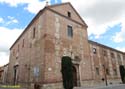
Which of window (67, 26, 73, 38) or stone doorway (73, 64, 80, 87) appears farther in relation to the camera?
window (67, 26, 73, 38)

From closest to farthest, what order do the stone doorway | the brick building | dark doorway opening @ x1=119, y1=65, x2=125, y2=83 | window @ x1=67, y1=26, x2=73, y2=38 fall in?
1. the brick building
2. the stone doorway
3. window @ x1=67, y1=26, x2=73, y2=38
4. dark doorway opening @ x1=119, y1=65, x2=125, y2=83

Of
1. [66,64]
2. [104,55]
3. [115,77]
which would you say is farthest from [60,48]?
[115,77]

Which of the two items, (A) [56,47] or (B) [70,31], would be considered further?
(B) [70,31]

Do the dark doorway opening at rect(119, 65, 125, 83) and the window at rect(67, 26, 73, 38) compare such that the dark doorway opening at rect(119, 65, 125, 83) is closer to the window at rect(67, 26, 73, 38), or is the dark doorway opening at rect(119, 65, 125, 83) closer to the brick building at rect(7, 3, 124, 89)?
the brick building at rect(7, 3, 124, 89)

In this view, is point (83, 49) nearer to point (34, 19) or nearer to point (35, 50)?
point (35, 50)

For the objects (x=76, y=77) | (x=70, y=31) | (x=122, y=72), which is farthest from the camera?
(x=122, y=72)

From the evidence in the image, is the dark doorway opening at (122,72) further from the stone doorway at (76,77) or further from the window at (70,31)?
the window at (70,31)

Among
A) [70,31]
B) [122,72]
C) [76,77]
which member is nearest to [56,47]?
[70,31]

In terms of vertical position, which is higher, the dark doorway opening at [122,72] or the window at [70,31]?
the window at [70,31]

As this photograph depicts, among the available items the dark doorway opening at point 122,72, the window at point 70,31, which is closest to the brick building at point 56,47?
the window at point 70,31

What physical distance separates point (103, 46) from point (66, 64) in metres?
14.3

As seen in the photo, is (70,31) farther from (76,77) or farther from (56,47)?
(76,77)

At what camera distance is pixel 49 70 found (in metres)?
14.9

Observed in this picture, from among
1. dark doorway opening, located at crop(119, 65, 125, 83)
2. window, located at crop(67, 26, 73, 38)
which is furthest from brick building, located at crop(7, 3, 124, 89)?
dark doorway opening, located at crop(119, 65, 125, 83)
